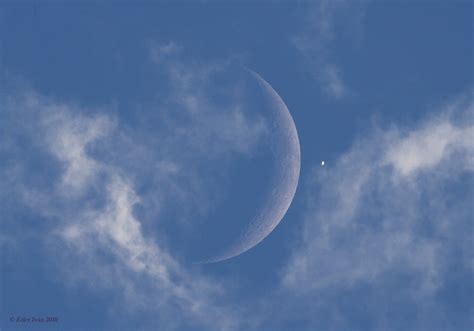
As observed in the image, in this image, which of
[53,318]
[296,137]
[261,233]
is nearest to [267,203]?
[261,233]

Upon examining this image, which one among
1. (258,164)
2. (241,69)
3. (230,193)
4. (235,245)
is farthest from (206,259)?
(241,69)

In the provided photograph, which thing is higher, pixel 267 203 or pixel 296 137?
pixel 296 137

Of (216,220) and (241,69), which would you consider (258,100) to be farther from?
(216,220)

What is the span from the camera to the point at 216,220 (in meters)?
97.1

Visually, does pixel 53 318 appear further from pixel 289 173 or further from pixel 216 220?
pixel 289 173

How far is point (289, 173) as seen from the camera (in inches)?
3868

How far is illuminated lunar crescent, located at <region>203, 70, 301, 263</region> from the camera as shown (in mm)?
97250

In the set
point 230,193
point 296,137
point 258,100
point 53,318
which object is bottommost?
point 53,318

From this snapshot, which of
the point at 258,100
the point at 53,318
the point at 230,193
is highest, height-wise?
the point at 258,100

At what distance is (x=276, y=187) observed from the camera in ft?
319

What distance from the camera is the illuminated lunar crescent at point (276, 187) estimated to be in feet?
319

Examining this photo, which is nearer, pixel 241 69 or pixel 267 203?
pixel 267 203

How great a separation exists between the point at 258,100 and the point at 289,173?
44.8 feet

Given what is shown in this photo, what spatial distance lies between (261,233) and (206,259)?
9.91 m
